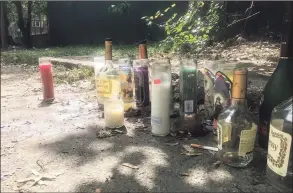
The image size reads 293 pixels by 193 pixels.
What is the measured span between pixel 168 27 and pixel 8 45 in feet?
4.21

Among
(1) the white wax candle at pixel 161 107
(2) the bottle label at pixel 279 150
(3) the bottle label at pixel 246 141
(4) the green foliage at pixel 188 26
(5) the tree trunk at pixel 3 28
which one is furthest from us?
(4) the green foliage at pixel 188 26

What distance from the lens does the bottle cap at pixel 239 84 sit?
0.81 metres

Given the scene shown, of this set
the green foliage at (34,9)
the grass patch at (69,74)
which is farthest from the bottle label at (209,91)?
the green foliage at (34,9)

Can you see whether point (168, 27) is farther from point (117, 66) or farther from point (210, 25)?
point (117, 66)

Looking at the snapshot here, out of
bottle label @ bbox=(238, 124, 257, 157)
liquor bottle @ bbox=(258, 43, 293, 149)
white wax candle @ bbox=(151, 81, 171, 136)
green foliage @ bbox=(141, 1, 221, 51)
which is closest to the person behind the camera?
bottle label @ bbox=(238, 124, 257, 157)

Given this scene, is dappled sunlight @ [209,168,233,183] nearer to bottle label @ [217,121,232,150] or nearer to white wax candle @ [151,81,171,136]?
bottle label @ [217,121,232,150]

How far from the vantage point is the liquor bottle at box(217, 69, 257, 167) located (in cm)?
81

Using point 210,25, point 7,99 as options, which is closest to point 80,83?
point 7,99

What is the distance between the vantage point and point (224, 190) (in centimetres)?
72

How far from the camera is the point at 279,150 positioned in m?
0.70

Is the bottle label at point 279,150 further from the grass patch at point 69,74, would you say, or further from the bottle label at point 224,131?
the grass patch at point 69,74

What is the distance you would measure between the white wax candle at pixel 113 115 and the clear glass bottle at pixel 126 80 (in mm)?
101

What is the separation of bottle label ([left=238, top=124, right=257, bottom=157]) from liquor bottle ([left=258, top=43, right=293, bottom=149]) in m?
0.12

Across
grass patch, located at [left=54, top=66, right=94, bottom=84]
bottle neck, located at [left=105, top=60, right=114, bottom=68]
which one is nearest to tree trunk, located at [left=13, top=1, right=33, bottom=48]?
grass patch, located at [left=54, top=66, right=94, bottom=84]
